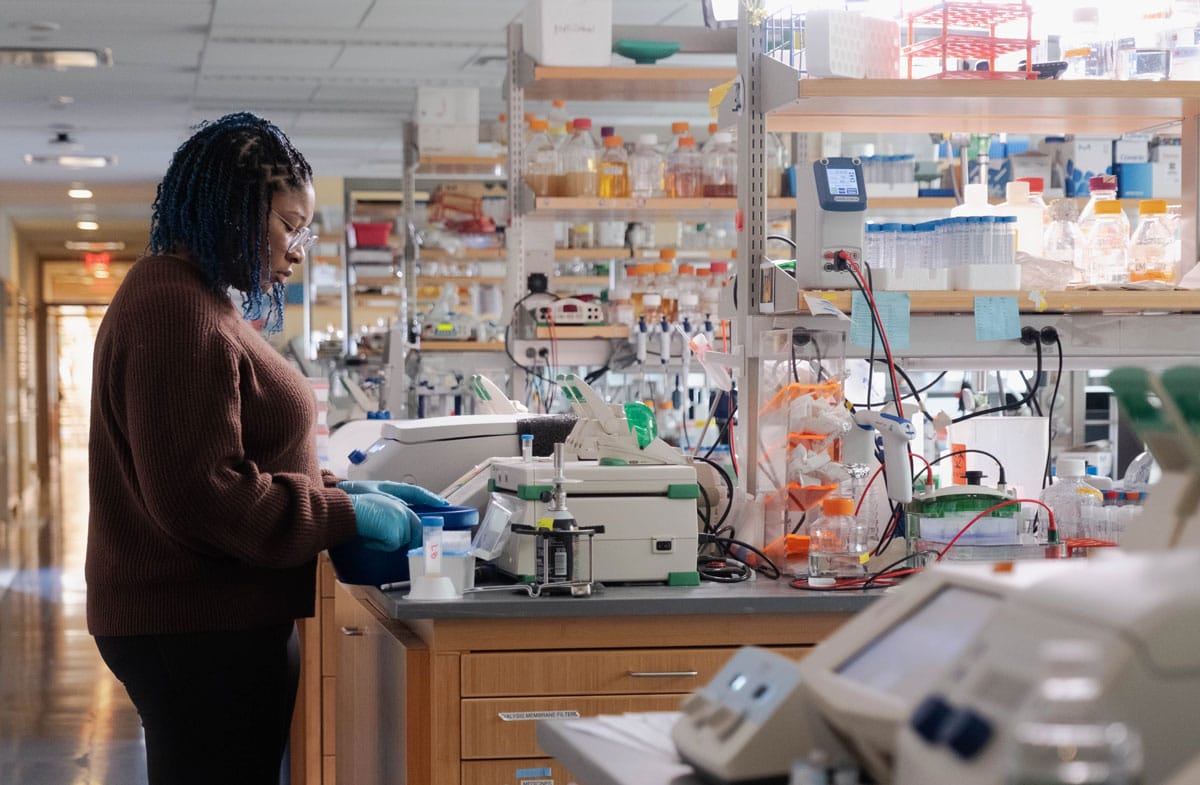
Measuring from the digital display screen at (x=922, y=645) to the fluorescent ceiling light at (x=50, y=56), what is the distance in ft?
22.9

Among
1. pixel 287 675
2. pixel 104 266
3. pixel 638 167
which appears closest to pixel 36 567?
pixel 638 167

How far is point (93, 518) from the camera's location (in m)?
2.22

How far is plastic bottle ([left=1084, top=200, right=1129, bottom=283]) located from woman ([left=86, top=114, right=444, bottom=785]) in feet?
5.33

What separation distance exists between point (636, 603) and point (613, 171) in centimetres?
246

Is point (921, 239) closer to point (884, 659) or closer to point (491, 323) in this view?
point (884, 659)

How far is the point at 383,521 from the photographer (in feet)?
7.80

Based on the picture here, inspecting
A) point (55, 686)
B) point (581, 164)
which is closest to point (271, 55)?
point (55, 686)

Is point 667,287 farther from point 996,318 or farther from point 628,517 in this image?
point 628,517

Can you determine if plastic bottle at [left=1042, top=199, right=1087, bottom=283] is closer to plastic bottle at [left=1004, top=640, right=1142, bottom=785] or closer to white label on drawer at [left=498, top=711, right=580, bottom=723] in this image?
white label on drawer at [left=498, top=711, right=580, bottom=723]

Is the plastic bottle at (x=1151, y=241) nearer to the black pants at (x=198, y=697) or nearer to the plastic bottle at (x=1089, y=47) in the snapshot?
the plastic bottle at (x=1089, y=47)

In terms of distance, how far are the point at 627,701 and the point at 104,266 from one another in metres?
18.0

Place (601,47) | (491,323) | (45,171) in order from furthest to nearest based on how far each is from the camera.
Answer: (45,171) < (491,323) < (601,47)

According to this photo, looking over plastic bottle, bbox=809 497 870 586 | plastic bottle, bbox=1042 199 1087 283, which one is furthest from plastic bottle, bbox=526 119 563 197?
plastic bottle, bbox=809 497 870 586

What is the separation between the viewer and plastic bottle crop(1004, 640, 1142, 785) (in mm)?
806
